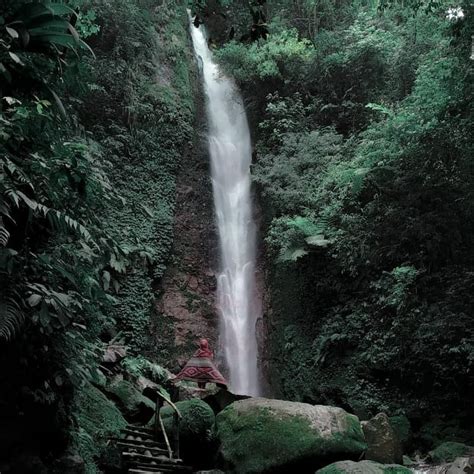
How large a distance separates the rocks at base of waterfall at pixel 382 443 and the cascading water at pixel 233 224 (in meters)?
4.22

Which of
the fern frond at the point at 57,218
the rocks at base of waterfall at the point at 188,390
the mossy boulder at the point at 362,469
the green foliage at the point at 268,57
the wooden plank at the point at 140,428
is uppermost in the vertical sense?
the green foliage at the point at 268,57

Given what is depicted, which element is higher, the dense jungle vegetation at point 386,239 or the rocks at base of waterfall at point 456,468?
the dense jungle vegetation at point 386,239

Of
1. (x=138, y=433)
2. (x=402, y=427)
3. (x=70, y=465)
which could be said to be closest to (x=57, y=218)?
(x=70, y=465)

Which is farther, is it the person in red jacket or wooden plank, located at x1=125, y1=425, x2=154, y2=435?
the person in red jacket

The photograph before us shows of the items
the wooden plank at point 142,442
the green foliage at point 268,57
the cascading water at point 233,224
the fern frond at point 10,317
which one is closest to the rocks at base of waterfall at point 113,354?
the wooden plank at point 142,442

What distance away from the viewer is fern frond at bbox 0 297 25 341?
3.57 meters

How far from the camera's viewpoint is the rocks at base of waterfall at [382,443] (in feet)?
20.6

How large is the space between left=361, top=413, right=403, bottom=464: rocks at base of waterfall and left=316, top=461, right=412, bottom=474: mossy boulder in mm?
924

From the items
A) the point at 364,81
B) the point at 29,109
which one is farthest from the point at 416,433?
the point at 364,81

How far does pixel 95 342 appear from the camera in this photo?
5535mm

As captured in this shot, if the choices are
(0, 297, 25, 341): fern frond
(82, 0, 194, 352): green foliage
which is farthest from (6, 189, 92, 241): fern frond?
(82, 0, 194, 352): green foliage

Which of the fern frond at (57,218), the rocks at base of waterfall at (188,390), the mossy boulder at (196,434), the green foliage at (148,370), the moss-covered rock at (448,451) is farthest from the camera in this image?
the green foliage at (148,370)

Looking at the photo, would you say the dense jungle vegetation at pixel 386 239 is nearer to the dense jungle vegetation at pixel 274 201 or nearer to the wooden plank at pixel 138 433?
the dense jungle vegetation at pixel 274 201

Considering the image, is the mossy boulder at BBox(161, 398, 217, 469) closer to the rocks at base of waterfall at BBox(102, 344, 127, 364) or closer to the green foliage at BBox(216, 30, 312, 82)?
the rocks at base of waterfall at BBox(102, 344, 127, 364)
